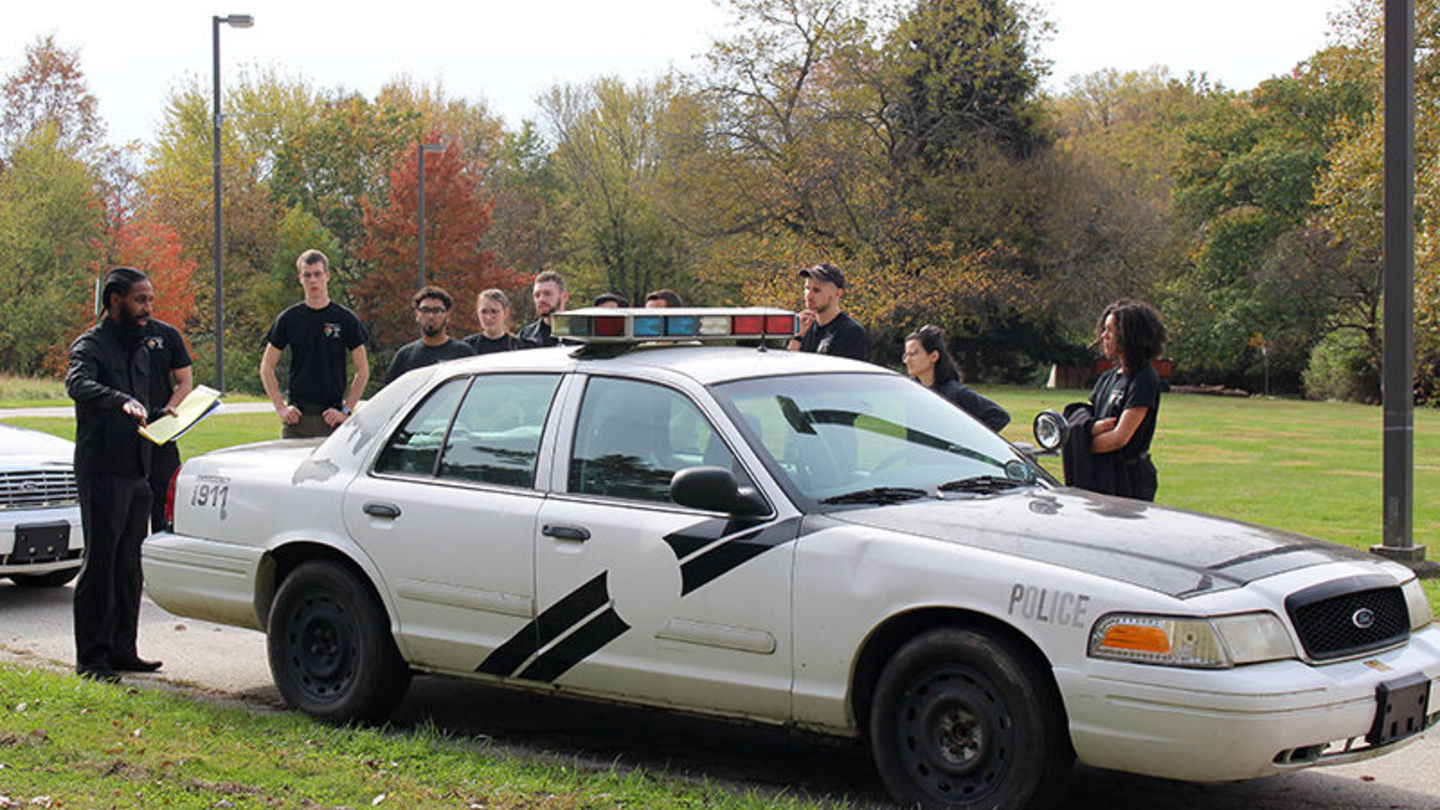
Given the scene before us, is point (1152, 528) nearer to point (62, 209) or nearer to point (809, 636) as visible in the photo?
point (809, 636)

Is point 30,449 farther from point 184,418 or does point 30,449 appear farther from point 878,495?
point 878,495

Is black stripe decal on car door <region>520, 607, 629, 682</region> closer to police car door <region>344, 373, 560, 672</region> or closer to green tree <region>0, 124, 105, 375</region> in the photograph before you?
police car door <region>344, 373, 560, 672</region>

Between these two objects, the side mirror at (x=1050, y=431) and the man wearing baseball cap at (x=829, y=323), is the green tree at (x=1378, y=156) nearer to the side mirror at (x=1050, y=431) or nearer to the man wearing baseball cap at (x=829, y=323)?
the man wearing baseball cap at (x=829, y=323)

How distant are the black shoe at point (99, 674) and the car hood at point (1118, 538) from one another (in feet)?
12.3

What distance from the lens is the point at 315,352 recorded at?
34.5ft

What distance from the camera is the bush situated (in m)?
52.7

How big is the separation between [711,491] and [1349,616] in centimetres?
208

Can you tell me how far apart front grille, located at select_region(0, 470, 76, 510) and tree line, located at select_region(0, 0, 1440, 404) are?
34713 millimetres

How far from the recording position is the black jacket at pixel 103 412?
7199mm

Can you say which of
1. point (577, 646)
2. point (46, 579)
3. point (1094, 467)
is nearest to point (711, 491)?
point (577, 646)

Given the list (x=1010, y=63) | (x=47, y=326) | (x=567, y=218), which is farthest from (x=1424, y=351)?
(x=47, y=326)

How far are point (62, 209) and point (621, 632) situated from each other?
50.4m

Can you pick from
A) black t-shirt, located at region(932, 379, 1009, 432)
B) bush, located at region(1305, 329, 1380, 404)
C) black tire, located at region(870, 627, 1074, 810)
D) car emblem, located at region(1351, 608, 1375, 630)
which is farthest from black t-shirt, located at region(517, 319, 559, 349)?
bush, located at region(1305, 329, 1380, 404)

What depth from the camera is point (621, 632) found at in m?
5.68
